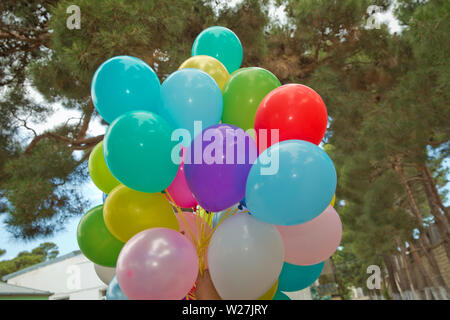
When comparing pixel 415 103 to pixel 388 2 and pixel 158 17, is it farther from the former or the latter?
pixel 158 17

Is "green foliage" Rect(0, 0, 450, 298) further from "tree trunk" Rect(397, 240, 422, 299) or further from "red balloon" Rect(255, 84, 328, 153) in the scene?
"tree trunk" Rect(397, 240, 422, 299)

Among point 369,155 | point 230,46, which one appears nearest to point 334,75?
point 369,155

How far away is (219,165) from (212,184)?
0.28 ft

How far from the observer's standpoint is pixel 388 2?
4.66 metres

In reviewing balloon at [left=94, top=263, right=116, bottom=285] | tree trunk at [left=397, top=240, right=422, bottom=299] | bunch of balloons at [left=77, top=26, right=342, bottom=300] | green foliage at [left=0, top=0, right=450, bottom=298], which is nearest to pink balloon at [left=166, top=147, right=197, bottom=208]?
bunch of balloons at [left=77, top=26, right=342, bottom=300]

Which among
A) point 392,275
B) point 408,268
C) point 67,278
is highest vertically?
point 67,278

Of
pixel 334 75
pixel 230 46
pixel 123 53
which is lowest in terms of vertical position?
pixel 230 46


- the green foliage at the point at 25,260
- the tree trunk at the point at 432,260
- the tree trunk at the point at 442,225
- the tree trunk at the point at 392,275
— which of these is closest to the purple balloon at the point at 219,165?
the tree trunk at the point at 442,225

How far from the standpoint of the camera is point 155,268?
52.1 inches

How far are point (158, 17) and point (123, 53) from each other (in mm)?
412

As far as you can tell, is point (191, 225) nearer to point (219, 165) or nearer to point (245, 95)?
point (219, 165)

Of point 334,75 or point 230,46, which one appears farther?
point 334,75

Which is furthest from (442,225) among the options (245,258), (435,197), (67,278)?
(67,278)
